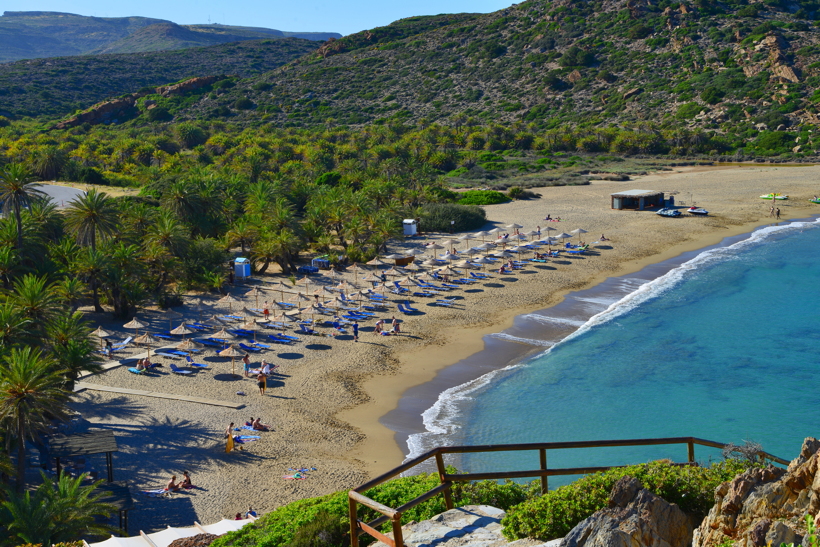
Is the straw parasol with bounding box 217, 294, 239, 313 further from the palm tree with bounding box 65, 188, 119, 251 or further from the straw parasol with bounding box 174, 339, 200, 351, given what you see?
the palm tree with bounding box 65, 188, 119, 251

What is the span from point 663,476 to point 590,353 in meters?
23.5

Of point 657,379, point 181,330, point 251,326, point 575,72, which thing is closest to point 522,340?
point 657,379

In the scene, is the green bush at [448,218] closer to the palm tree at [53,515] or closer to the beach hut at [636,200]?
the beach hut at [636,200]

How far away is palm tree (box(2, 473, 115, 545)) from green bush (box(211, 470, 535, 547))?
17.6ft

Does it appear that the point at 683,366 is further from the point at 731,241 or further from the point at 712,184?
the point at 712,184

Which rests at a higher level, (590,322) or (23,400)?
(23,400)

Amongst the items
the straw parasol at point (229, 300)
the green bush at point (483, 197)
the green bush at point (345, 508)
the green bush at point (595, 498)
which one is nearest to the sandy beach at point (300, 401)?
the straw parasol at point (229, 300)

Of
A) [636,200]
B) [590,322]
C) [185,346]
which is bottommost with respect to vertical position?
[590,322]

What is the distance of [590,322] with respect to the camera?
33531mm

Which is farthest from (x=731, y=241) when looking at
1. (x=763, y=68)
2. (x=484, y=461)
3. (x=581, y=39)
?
(x=581, y=39)

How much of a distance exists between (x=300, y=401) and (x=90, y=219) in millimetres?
16302

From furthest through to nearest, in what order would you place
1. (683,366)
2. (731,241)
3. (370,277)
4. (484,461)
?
(731,241)
(370,277)
(683,366)
(484,461)

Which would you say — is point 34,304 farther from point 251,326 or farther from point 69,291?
point 251,326

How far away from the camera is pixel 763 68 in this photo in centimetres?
10194
